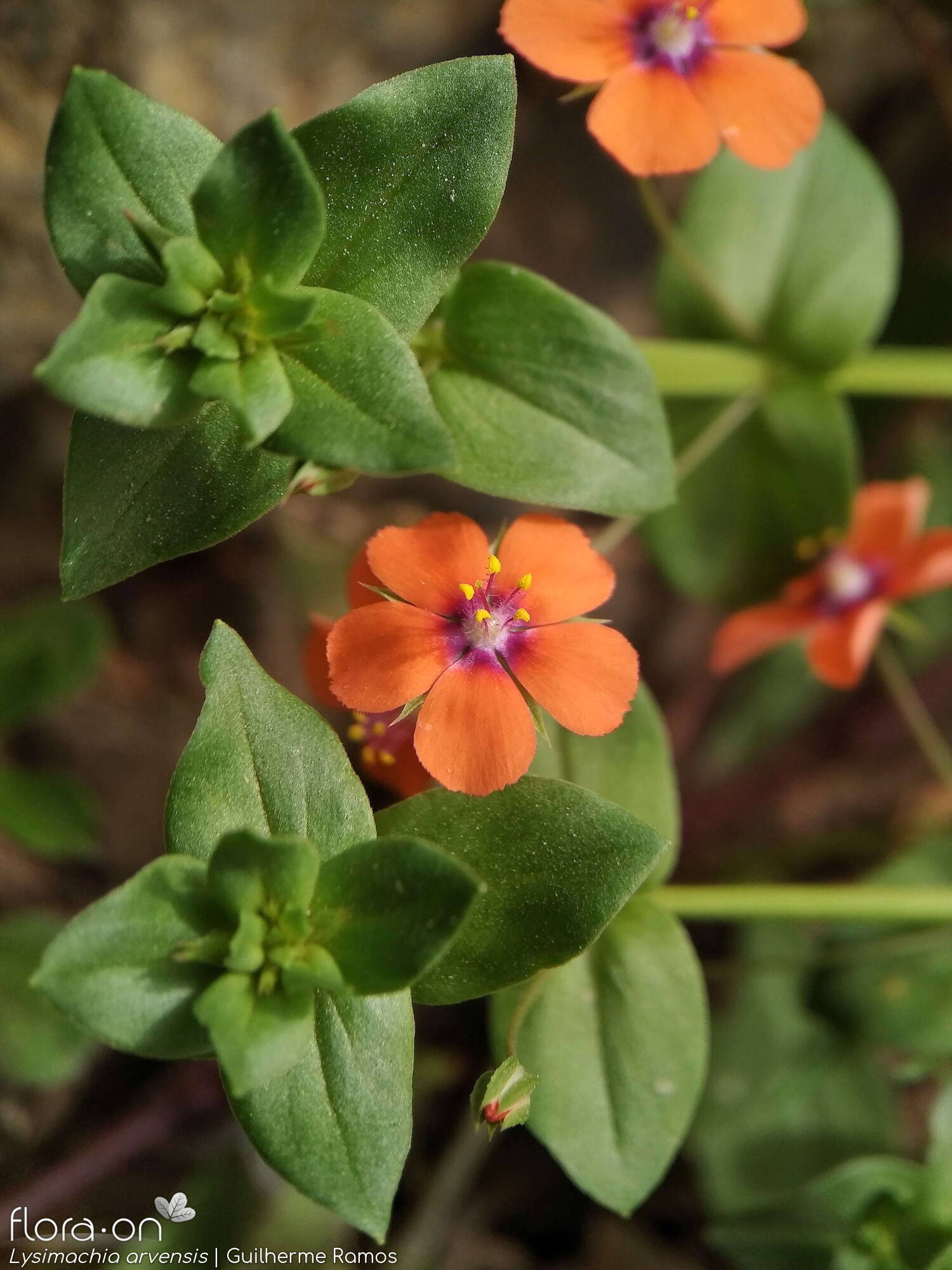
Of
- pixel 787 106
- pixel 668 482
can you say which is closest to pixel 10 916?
pixel 668 482

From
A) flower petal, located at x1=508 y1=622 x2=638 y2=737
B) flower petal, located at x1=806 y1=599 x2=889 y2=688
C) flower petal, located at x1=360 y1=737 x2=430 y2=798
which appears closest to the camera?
flower petal, located at x1=508 y1=622 x2=638 y2=737

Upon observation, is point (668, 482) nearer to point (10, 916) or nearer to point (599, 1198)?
point (599, 1198)

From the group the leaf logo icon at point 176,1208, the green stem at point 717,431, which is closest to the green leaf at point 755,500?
the green stem at point 717,431

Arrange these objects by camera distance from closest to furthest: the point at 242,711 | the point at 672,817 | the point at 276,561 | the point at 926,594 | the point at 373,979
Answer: the point at 373,979 < the point at 242,711 < the point at 672,817 < the point at 276,561 < the point at 926,594

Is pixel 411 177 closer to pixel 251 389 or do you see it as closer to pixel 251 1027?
pixel 251 389

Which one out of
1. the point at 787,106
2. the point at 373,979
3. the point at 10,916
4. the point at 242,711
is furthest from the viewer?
the point at 10,916

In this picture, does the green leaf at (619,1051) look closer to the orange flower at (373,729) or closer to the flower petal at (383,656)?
the orange flower at (373,729)

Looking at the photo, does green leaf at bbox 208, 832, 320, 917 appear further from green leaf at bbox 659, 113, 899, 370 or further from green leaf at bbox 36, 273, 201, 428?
green leaf at bbox 659, 113, 899, 370

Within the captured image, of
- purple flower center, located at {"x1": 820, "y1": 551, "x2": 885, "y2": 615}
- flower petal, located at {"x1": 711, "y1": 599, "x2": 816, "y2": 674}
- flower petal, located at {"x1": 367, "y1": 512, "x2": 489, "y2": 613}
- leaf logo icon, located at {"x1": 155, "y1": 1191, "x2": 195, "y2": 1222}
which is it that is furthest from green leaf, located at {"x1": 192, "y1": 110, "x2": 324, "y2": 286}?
leaf logo icon, located at {"x1": 155, "y1": 1191, "x2": 195, "y2": 1222}
